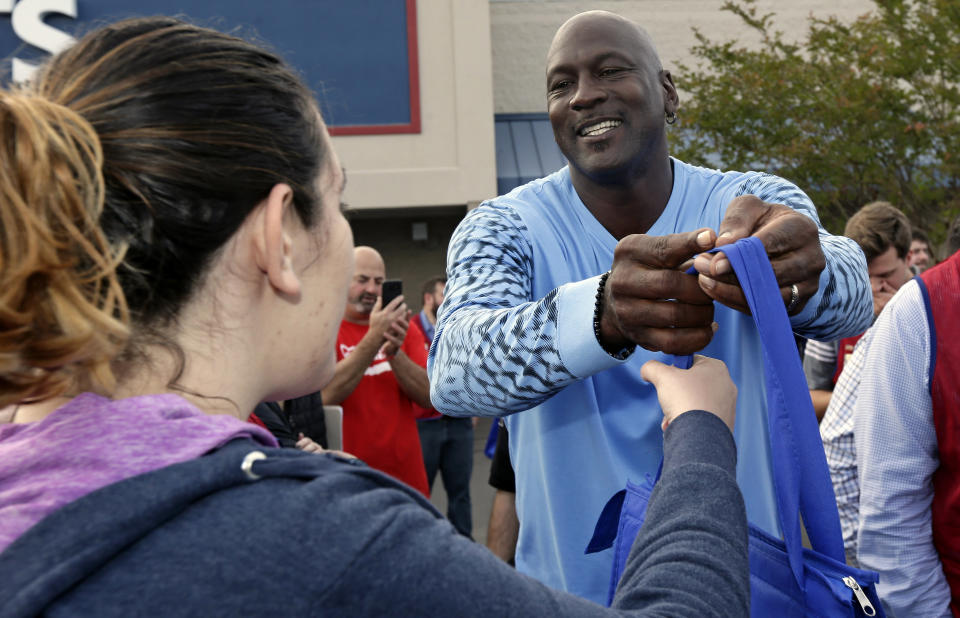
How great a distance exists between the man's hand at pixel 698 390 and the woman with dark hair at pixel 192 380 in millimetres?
142

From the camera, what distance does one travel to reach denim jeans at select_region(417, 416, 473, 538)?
6586mm

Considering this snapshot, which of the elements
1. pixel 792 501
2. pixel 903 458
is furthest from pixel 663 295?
pixel 903 458

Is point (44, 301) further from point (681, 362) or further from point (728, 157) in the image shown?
point (728, 157)

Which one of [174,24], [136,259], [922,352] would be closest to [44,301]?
[136,259]

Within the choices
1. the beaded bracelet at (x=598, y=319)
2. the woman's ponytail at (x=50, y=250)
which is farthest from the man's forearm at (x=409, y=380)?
the woman's ponytail at (x=50, y=250)

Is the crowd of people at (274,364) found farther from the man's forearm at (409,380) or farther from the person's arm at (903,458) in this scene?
the man's forearm at (409,380)

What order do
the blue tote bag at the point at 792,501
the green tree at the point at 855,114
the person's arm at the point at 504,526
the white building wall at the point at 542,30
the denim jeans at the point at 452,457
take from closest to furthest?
the blue tote bag at the point at 792,501
the person's arm at the point at 504,526
the denim jeans at the point at 452,457
the green tree at the point at 855,114
the white building wall at the point at 542,30

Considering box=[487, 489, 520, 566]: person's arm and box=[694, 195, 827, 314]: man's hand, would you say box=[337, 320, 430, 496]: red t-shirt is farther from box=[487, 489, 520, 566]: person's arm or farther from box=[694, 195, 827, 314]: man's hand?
box=[694, 195, 827, 314]: man's hand

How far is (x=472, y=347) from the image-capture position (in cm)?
168

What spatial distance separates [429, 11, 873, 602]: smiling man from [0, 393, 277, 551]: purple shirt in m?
0.71

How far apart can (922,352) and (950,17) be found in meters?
9.45

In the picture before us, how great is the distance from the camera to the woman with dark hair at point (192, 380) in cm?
89

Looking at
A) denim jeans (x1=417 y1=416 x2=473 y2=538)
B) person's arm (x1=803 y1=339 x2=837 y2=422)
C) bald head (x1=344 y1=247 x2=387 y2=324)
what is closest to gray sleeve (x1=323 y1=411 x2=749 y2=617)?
person's arm (x1=803 y1=339 x2=837 y2=422)

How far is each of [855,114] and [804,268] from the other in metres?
10.9
